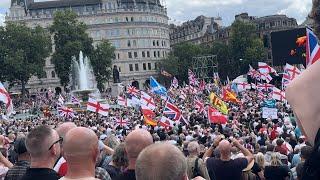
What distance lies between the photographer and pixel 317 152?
1800 millimetres

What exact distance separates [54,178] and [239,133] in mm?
11449

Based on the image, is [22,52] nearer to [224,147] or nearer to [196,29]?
[196,29]

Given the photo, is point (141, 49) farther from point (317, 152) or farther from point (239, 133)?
point (317, 152)

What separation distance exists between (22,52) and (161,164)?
80.0m

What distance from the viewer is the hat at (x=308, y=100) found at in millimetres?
1896

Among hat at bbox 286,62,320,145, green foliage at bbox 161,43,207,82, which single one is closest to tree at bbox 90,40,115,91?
green foliage at bbox 161,43,207,82

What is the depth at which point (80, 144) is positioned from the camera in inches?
139

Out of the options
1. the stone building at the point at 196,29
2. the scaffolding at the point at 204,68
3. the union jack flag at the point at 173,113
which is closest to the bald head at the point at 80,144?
the union jack flag at the point at 173,113

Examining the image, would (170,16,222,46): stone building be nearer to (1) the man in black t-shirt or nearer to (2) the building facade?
(2) the building facade

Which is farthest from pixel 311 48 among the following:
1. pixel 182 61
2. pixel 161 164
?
pixel 182 61

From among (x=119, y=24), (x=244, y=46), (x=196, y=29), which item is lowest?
(x=244, y=46)

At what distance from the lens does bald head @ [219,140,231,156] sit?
6156mm

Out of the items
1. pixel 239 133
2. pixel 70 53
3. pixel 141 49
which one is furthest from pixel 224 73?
pixel 239 133

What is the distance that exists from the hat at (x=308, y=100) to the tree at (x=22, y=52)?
78.7 m
